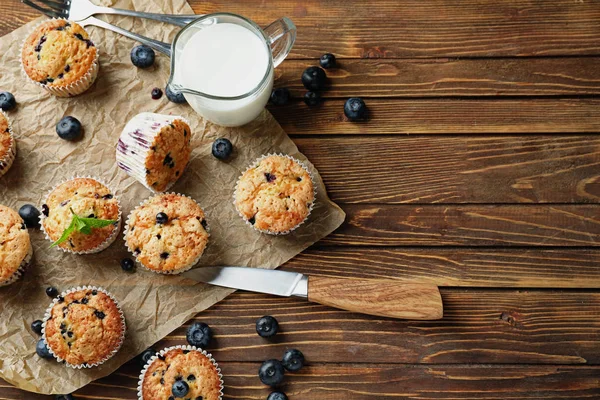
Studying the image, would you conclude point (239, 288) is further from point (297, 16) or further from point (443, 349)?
point (297, 16)

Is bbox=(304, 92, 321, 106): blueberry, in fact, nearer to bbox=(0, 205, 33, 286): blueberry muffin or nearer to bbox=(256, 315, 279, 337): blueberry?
bbox=(256, 315, 279, 337): blueberry

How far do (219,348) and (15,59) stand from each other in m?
2.13

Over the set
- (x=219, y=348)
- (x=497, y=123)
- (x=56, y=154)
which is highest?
(x=497, y=123)

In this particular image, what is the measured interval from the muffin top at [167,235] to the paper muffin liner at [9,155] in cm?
81

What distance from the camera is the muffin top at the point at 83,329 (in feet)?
11.5

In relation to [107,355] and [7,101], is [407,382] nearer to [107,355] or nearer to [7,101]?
[107,355]

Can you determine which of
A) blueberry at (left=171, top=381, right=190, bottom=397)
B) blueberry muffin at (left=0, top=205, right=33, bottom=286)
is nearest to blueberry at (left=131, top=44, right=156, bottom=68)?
blueberry muffin at (left=0, top=205, right=33, bottom=286)

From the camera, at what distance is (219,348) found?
3.79 m

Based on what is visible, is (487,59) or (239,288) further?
(487,59)

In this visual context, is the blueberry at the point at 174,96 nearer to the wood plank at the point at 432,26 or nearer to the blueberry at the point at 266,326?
the wood plank at the point at 432,26

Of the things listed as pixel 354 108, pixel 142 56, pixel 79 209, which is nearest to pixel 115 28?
pixel 142 56

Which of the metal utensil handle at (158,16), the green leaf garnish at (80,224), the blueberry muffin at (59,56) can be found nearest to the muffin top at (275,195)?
the green leaf garnish at (80,224)

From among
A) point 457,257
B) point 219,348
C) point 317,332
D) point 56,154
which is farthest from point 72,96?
point 457,257

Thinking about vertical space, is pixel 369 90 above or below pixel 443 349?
above
